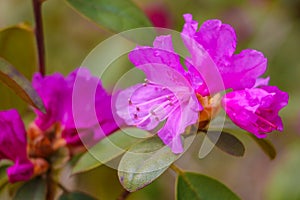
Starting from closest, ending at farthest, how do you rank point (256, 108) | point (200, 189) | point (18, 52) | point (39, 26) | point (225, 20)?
point (256, 108), point (200, 189), point (39, 26), point (18, 52), point (225, 20)

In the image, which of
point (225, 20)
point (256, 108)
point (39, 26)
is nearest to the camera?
point (256, 108)

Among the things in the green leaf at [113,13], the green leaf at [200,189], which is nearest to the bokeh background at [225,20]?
the green leaf at [113,13]

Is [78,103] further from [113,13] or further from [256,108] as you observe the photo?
[256,108]

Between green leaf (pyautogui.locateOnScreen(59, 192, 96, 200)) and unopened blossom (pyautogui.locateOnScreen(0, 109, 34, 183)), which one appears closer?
unopened blossom (pyautogui.locateOnScreen(0, 109, 34, 183))

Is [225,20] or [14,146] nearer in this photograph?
[14,146]

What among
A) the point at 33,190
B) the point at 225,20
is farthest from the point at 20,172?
the point at 225,20

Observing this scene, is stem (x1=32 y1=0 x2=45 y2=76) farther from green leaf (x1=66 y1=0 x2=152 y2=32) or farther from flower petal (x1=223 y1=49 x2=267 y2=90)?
flower petal (x1=223 y1=49 x2=267 y2=90)

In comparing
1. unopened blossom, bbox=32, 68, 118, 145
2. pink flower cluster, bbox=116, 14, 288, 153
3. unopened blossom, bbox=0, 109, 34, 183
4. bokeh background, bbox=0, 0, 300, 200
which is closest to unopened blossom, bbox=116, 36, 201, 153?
pink flower cluster, bbox=116, 14, 288, 153
